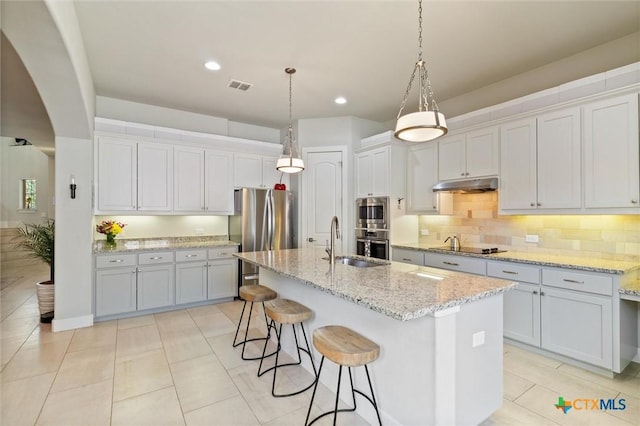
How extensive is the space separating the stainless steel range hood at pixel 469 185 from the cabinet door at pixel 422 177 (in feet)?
0.65

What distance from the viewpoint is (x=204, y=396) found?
7.48 feet

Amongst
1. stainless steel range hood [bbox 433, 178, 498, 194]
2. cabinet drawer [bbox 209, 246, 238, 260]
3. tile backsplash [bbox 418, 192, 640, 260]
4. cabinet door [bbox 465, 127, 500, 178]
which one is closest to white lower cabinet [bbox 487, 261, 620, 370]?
tile backsplash [bbox 418, 192, 640, 260]

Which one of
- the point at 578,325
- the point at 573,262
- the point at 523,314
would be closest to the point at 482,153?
the point at 573,262

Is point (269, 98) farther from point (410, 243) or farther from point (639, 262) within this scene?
point (639, 262)

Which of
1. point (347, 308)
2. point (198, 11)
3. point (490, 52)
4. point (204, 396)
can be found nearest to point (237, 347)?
point (204, 396)

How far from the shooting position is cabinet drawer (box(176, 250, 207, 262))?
4305 millimetres

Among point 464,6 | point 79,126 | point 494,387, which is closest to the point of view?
point 494,387

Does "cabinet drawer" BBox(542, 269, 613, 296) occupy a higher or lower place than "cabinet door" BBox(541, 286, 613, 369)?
higher

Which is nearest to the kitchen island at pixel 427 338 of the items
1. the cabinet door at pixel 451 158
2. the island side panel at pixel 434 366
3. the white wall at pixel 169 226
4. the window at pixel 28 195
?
the island side panel at pixel 434 366

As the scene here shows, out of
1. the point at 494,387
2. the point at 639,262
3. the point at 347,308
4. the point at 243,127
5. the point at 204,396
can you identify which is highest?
the point at 243,127

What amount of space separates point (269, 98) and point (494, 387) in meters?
4.02

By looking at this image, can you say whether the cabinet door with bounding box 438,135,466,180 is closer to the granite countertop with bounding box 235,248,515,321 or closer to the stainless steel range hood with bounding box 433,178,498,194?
the stainless steel range hood with bounding box 433,178,498,194

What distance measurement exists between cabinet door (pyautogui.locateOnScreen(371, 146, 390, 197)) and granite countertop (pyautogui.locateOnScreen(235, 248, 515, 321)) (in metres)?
1.94

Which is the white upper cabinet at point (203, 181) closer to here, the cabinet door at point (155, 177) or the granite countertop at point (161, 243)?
the cabinet door at point (155, 177)
